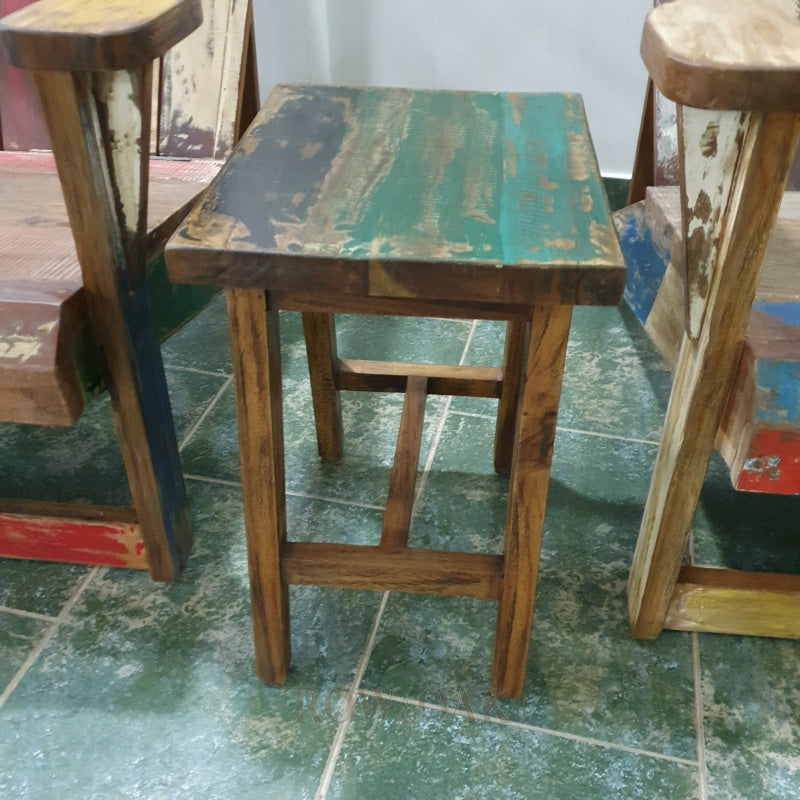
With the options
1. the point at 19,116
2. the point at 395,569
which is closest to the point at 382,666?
the point at 395,569

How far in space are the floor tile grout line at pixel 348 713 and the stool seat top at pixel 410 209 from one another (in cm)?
57

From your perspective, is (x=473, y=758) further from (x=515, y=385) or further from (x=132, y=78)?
(x=132, y=78)

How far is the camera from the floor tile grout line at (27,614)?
112cm

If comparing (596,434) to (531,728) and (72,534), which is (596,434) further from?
(72,534)

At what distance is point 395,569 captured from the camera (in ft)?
3.07

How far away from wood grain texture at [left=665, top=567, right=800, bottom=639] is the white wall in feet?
4.01

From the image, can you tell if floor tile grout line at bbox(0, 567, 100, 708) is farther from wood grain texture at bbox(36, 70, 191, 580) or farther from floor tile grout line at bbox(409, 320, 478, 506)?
floor tile grout line at bbox(409, 320, 478, 506)

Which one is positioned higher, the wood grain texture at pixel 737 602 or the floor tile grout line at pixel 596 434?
the wood grain texture at pixel 737 602

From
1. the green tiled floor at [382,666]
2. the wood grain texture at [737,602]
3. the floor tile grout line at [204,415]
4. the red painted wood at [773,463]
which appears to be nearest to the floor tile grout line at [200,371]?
the floor tile grout line at [204,415]

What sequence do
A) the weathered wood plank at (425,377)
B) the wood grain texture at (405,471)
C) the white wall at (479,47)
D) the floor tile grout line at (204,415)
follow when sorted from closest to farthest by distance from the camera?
the wood grain texture at (405,471)
the weathered wood plank at (425,377)
the floor tile grout line at (204,415)
the white wall at (479,47)

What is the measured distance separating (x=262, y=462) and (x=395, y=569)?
0.68 feet

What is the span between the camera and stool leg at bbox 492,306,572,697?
750mm

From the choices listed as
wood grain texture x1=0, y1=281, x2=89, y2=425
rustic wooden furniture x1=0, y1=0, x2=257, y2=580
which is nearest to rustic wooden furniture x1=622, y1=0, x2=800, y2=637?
rustic wooden furniture x1=0, y1=0, x2=257, y2=580

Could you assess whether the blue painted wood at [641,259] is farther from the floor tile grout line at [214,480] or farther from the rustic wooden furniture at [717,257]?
the floor tile grout line at [214,480]
